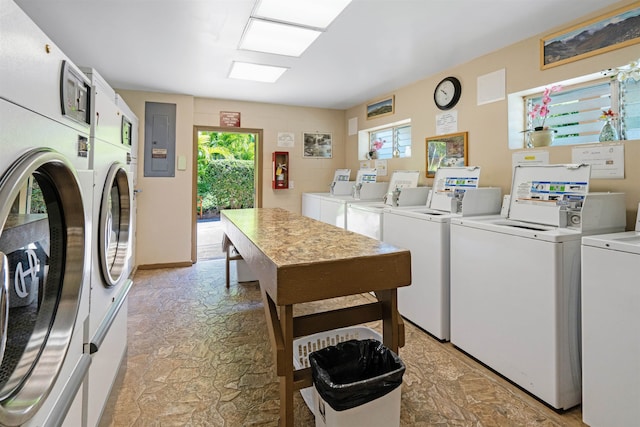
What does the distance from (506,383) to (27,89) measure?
2.65 meters

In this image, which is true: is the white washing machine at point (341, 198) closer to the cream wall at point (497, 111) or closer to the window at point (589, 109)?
the cream wall at point (497, 111)

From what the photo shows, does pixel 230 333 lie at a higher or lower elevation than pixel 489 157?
lower

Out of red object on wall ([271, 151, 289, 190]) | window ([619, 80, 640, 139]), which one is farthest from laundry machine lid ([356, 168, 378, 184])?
window ([619, 80, 640, 139])

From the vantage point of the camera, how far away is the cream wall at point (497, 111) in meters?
2.17

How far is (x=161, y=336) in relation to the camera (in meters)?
2.65

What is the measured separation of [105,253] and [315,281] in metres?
1.06

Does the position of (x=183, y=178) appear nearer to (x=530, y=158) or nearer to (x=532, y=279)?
(x=530, y=158)

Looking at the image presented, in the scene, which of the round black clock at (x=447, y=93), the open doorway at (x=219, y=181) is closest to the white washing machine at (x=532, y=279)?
the round black clock at (x=447, y=93)

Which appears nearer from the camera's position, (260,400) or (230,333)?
(260,400)

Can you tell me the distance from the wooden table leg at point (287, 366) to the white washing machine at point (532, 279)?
1.42 m

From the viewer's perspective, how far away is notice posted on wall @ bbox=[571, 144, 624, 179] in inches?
86.7

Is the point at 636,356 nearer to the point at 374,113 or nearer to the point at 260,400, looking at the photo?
the point at 260,400

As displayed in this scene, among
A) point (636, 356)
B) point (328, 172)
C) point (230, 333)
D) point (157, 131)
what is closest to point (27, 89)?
point (230, 333)

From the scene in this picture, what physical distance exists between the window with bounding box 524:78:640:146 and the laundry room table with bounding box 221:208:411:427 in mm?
2010
